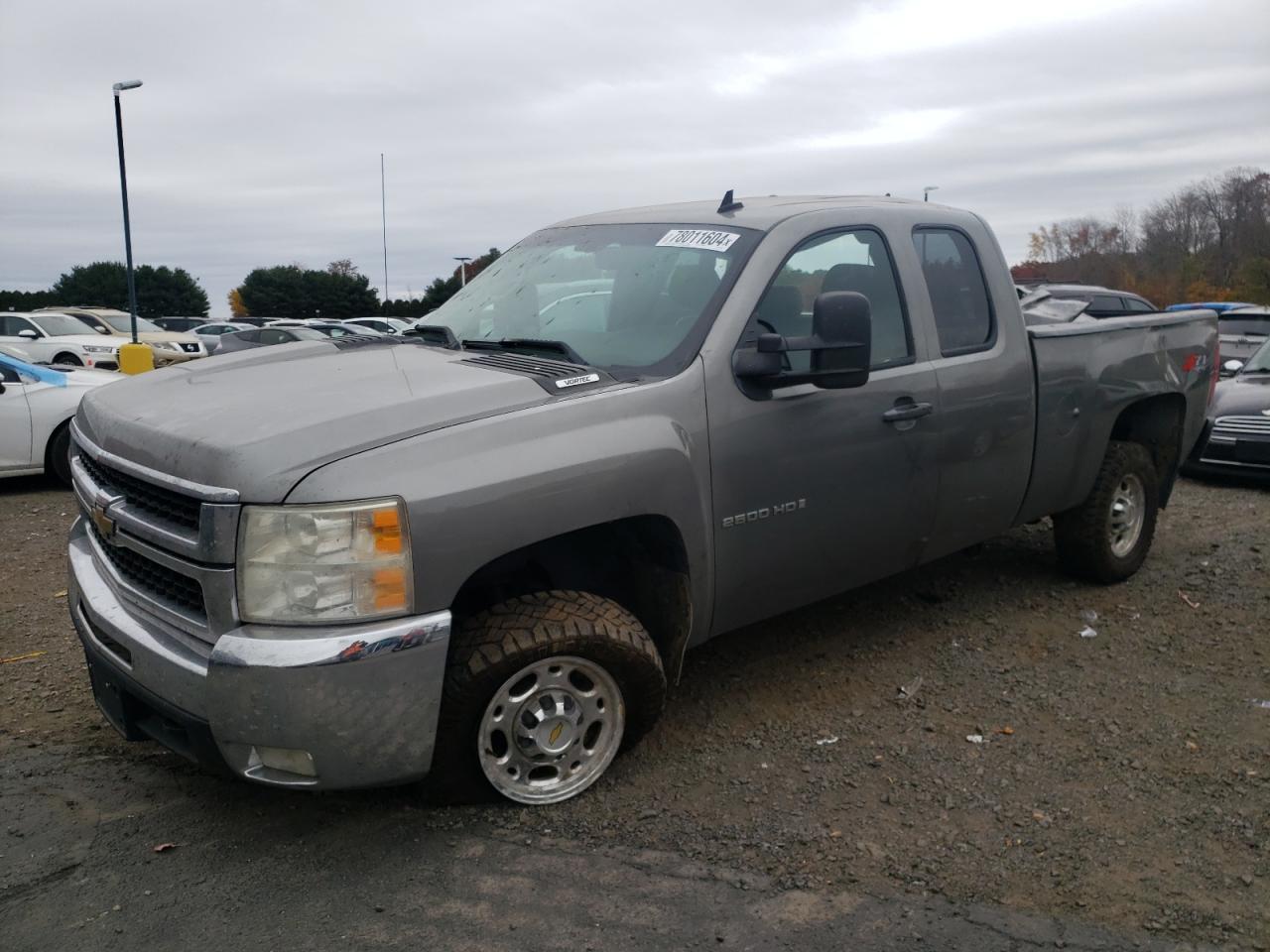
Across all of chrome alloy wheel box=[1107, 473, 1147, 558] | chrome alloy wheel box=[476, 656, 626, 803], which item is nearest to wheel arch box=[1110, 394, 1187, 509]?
chrome alloy wheel box=[1107, 473, 1147, 558]

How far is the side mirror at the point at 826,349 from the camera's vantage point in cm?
355

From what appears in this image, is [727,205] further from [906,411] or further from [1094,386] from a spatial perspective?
[1094,386]

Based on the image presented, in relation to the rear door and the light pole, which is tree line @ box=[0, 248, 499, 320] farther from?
the rear door

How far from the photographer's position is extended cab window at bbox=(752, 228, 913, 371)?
12.8 ft

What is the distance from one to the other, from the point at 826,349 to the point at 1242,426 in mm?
7158

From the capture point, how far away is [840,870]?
3090 mm

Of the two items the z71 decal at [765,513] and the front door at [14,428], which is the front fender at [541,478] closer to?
the z71 decal at [765,513]

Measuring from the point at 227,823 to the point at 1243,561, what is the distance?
5705mm

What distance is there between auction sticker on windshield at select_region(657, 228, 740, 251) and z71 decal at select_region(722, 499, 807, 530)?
97 centimetres

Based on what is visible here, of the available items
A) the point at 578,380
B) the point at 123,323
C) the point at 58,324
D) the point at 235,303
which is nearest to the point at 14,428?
the point at 578,380

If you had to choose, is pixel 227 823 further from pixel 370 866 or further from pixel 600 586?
pixel 600 586

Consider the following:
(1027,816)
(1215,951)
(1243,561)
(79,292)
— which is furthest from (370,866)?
(79,292)

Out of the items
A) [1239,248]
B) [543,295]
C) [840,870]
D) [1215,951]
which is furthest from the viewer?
[1239,248]

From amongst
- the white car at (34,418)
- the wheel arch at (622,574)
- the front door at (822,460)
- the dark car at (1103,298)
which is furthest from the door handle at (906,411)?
the dark car at (1103,298)
